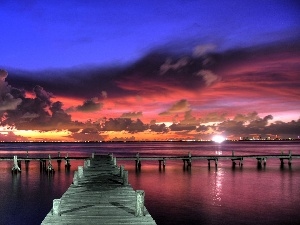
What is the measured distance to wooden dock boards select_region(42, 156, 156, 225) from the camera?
48.9 ft

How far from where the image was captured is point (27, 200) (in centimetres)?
3459

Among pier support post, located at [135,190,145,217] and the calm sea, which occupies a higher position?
pier support post, located at [135,190,145,217]

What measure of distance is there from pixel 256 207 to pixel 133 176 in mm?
23312

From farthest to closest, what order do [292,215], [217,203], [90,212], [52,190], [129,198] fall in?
[52,190] → [217,203] → [292,215] → [129,198] → [90,212]

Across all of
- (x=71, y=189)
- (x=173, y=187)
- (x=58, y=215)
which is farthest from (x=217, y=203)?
(x=58, y=215)

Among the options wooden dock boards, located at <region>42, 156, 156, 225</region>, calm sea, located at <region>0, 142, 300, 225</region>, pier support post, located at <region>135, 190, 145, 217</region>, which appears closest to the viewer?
wooden dock boards, located at <region>42, 156, 156, 225</region>

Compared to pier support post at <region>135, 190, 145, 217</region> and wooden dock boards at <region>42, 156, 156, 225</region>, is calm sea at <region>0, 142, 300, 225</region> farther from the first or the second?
pier support post at <region>135, 190, 145, 217</region>

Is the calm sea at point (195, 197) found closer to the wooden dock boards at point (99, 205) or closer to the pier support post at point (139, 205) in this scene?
the wooden dock boards at point (99, 205)

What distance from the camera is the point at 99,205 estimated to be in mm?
17844

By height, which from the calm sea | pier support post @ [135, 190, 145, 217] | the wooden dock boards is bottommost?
the calm sea

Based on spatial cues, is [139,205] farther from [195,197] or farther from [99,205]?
[195,197]

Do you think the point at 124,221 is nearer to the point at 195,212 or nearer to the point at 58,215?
the point at 58,215

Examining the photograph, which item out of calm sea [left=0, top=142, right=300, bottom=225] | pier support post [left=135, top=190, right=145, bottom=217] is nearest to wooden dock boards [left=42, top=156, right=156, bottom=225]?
pier support post [left=135, top=190, right=145, bottom=217]

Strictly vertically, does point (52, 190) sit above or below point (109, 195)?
below
